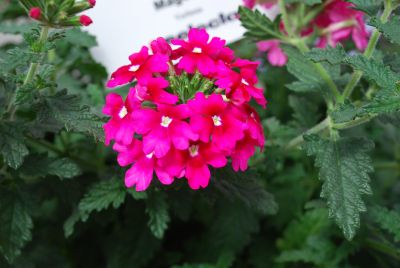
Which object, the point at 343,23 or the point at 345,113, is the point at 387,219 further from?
the point at 343,23

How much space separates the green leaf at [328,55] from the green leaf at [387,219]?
457mm

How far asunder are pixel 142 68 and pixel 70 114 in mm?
185

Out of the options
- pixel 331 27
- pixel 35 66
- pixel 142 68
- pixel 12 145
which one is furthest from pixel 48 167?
pixel 331 27

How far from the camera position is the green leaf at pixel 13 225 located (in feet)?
3.87

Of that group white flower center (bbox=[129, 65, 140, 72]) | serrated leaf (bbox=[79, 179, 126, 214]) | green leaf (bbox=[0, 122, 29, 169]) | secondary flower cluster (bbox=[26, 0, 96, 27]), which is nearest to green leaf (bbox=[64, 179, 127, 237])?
serrated leaf (bbox=[79, 179, 126, 214])

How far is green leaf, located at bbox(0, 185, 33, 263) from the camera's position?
1.18 metres

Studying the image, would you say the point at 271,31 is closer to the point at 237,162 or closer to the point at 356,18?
the point at 356,18

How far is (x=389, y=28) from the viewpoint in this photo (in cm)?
113

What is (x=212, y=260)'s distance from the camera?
5.32ft

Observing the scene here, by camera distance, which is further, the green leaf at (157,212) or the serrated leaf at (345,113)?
the green leaf at (157,212)

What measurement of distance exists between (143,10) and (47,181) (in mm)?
593

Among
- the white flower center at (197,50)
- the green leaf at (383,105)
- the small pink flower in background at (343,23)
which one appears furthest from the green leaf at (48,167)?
the small pink flower in background at (343,23)

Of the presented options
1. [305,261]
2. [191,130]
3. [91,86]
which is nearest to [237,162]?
[191,130]

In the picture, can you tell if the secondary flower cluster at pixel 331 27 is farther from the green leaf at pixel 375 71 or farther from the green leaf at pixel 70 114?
the green leaf at pixel 70 114
